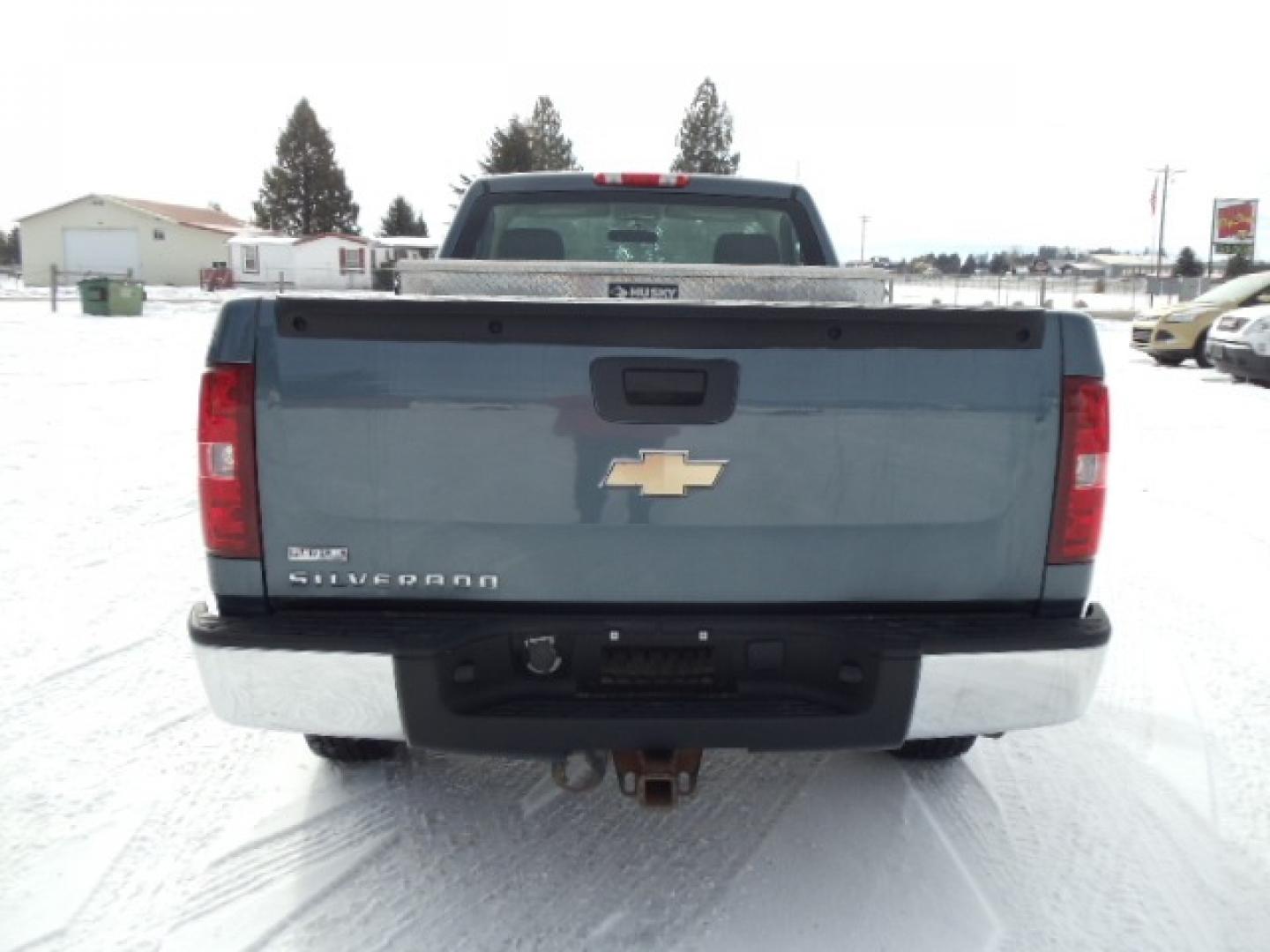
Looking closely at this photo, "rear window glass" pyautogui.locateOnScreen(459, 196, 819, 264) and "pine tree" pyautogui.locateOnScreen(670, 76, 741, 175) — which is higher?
"pine tree" pyautogui.locateOnScreen(670, 76, 741, 175)

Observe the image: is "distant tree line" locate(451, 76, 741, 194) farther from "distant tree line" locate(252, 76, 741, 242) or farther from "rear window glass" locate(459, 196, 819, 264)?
"rear window glass" locate(459, 196, 819, 264)

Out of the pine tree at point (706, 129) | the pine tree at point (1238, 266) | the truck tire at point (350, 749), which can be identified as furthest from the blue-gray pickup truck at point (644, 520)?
the pine tree at point (706, 129)

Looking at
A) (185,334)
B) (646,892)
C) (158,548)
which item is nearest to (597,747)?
(646,892)

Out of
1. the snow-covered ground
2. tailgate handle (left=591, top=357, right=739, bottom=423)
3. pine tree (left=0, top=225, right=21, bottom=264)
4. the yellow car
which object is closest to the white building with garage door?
pine tree (left=0, top=225, right=21, bottom=264)

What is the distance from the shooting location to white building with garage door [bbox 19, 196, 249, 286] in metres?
57.2

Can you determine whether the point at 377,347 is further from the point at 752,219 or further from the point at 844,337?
the point at 752,219

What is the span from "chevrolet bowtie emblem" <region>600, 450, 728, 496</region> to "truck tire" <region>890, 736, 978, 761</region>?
147 centimetres

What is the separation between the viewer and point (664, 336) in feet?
7.84

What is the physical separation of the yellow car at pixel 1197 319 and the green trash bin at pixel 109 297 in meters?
23.5

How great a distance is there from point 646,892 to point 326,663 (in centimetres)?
105

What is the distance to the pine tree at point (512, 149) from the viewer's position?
6425 cm

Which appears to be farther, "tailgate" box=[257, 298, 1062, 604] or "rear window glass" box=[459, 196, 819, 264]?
"rear window glass" box=[459, 196, 819, 264]

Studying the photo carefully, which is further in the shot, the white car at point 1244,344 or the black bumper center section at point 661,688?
the white car at point 1244,344

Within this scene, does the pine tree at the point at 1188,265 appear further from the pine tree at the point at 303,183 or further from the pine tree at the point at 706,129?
the pine tree at the point at 303,183
